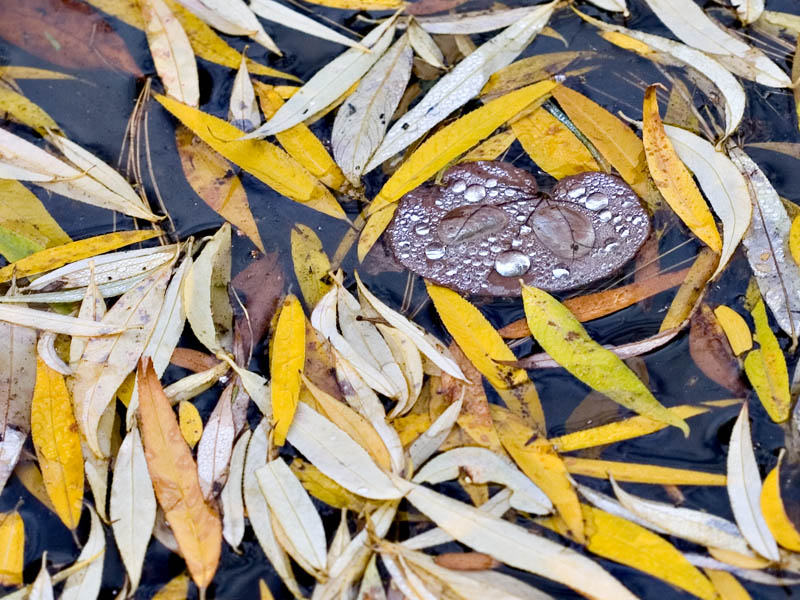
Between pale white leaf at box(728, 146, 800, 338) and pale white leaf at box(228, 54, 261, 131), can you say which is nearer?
pale white leaf at box(728, 146, 800, 338)

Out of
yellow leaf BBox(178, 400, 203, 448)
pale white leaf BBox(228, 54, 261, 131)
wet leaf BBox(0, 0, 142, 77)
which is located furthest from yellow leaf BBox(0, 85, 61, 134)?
yellow leaf BBox(178, 400, 203, 448)

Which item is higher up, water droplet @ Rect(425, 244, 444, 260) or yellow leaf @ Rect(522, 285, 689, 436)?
water droplet @ Rect(425, 244, 444, 260)

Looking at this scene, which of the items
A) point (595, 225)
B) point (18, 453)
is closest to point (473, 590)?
point (595, 225)

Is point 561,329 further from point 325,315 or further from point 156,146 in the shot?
point 156,146

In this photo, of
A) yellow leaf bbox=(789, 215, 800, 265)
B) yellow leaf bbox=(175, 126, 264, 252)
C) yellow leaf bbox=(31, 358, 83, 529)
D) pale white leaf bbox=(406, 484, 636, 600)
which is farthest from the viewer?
yellow leaf bbox=(175, 126, 264, 252)

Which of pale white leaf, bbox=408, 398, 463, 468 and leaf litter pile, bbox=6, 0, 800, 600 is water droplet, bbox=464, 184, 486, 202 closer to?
leaf litter pile, bbox=6, 0, 800, 600

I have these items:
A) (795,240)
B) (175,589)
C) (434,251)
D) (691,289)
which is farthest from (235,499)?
(795,240)
